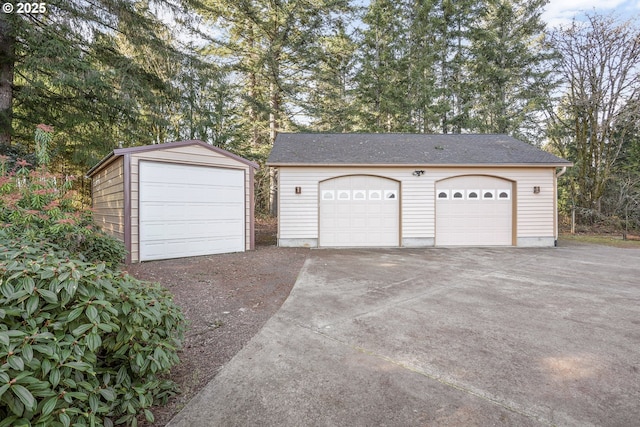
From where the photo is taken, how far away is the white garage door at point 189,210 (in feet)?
19.9

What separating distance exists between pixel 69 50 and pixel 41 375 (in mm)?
9141

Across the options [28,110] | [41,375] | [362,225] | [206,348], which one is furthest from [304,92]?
[41,375]

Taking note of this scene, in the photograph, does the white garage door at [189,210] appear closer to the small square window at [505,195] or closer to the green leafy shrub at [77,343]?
the green leafy shrub at [77,343]

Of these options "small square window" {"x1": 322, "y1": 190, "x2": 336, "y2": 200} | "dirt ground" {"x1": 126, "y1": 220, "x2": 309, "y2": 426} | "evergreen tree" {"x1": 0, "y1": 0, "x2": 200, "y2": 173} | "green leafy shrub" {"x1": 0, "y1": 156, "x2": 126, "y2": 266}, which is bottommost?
"dirt ground" {"x1": 126, "y1": 220, "x2": 309, "y2": 426}

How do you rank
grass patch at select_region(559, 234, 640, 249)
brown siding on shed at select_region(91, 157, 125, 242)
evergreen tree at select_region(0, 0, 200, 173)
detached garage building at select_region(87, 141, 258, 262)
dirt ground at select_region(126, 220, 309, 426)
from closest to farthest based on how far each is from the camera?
dirt ground at select_region(126, 220, 309, 426) → detached garage building at select_region(87, 141, 258, 262) → brown siding on shed at select_region(91, 157, 125, 242) → evergreen tree at select_region(0, 0, 200, 173) → grass patch at select_region(559, 234, 640, 249)

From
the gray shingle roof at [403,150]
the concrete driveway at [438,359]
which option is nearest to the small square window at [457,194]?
the gray shingle roof at [403,150]

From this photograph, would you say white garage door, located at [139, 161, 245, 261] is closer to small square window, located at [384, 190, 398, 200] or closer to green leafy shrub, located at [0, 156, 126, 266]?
green leafy shrub, located at [0, 156, 126, 266]

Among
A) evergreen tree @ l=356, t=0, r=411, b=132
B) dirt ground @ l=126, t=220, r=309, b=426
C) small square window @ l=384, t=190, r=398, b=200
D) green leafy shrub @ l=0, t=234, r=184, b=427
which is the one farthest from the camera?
evergreen tree @ l=356, t=0, r=411, b=132

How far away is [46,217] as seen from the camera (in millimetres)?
3006

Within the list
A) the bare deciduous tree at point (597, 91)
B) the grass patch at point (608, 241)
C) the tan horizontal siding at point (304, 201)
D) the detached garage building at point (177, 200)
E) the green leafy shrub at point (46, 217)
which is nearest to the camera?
the green leafy shrub at point (46, 217)

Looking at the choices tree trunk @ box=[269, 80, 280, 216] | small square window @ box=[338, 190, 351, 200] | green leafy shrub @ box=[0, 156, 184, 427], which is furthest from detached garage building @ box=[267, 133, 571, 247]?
green leafy shrub @ box=[0, 156, 184, 427]

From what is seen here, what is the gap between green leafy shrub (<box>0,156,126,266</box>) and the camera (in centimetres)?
288

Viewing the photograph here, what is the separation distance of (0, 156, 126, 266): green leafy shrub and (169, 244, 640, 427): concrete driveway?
81.9 inches

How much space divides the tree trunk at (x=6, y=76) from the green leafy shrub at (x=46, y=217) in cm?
574
